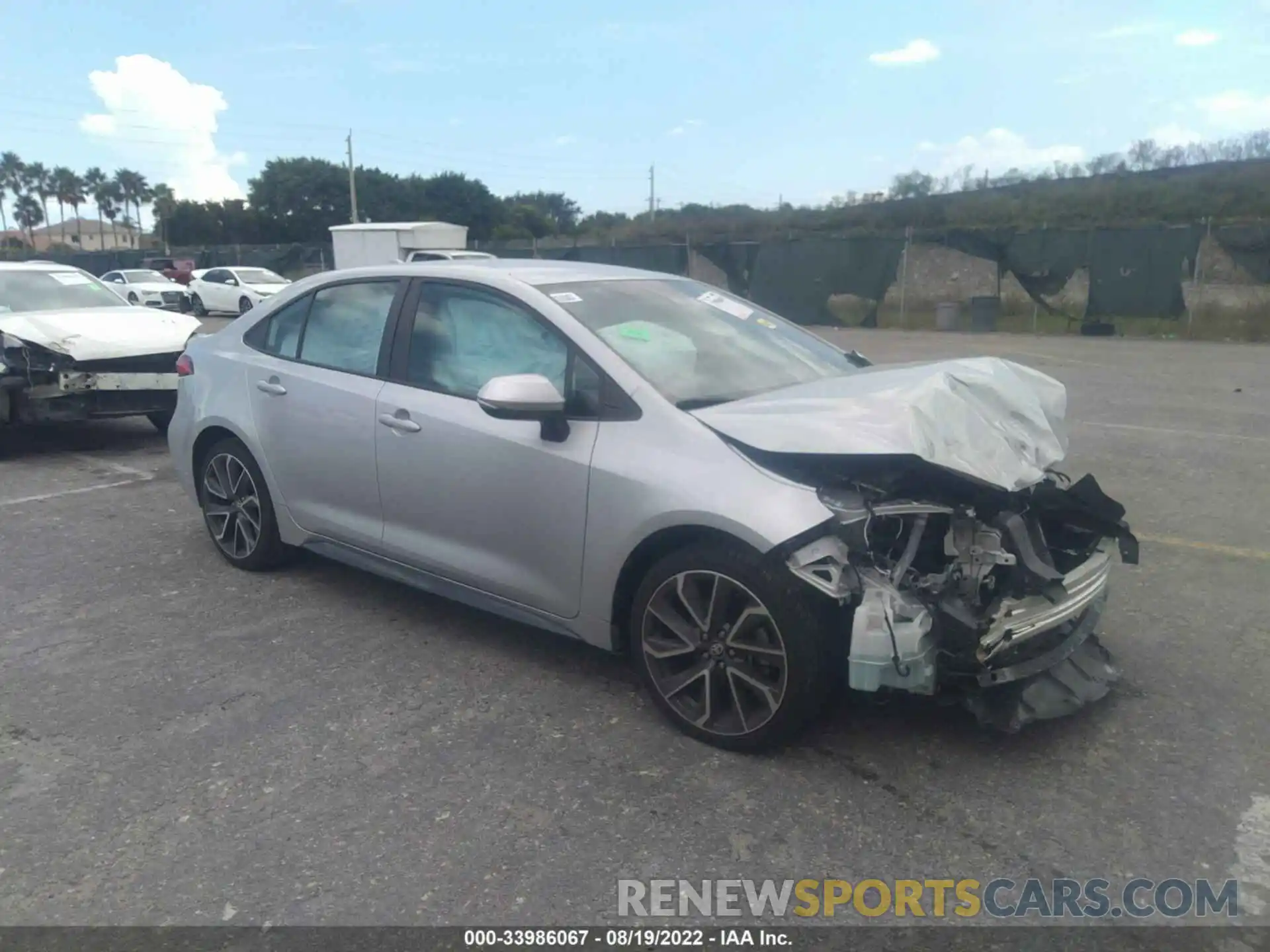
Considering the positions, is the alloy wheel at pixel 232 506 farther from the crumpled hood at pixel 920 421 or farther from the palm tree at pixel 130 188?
the palm tree at pixel 130 188

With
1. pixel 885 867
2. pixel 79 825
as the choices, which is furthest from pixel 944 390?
pixel 79 825

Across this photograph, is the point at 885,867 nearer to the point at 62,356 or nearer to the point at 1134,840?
the point at 1134,840

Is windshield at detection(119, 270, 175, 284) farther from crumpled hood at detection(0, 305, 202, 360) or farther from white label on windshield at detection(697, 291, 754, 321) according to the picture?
white label on windshield at detection(697, 291, 754, 321)

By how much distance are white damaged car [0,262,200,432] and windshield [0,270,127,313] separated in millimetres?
11

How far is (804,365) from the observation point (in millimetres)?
4363

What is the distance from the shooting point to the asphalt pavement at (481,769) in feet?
9.19

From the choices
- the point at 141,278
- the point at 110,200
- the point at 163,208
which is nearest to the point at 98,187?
the point at 110,200

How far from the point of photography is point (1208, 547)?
18.1ft

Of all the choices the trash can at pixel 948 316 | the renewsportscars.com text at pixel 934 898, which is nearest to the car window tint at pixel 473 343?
the renewsportscars.com text at pixel 934 898

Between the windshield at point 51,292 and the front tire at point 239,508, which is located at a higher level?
the windshield at point 51,292

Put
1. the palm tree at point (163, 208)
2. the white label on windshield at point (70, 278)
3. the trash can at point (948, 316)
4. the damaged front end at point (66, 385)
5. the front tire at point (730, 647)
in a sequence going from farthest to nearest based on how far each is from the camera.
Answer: the palm tree at point (163, 208) → the trash can at point (948, 316) → the white label on windshield at point (70, 278) → the damaged front end at point (66, 385) → the front tire at point (730, 647)

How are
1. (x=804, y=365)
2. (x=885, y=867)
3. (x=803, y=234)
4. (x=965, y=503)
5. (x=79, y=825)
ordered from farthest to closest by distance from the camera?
1. (x=803, y=234)
2. (x=804, y=365)
3. (x=965, y=503)
4. (x=79, y=825)
5. (x=885, y=867)

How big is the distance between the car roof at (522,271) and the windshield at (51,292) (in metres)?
5.37

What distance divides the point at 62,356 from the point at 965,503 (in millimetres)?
7216
